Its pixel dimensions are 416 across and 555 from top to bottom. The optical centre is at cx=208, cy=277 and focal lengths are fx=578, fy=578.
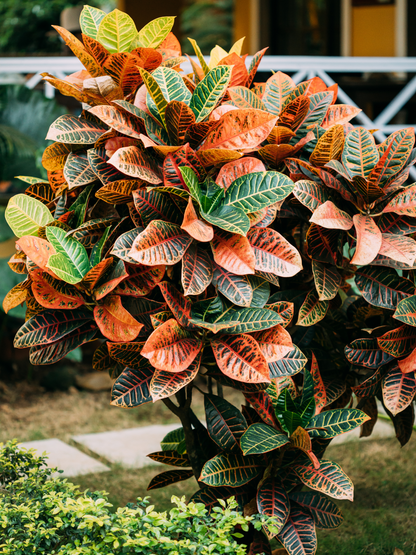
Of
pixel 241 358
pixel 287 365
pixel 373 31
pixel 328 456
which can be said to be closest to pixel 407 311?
pixel 287 365

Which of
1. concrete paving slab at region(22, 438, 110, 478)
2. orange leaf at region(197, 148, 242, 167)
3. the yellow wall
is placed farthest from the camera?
the yellow wall

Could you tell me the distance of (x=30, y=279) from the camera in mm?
1617

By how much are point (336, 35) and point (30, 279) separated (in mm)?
7506

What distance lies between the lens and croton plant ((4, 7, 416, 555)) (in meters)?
1.42

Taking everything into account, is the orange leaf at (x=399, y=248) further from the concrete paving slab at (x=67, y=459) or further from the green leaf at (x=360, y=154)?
the concrete paving slab at (x=67, y=459)

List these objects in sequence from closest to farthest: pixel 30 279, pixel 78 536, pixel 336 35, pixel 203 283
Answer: pixel 203 283 → pixel 78 536 → pixel 30 279 → pixel 336 35

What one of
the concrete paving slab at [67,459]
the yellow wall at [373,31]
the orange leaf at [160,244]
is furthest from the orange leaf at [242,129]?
the yellow wall at [373,31]

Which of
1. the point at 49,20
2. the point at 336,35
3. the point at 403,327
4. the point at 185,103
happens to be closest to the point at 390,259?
the point at 403,327

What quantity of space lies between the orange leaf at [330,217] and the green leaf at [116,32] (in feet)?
2.34

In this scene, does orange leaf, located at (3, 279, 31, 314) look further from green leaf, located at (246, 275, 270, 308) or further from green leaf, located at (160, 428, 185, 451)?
green leaf, located at (160, 428, 185, 451)

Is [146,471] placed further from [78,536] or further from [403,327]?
[403,327]

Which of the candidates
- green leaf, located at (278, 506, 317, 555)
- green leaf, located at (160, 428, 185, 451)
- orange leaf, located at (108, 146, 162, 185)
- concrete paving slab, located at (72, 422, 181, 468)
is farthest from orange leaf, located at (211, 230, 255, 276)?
concrete paving slab, located at (72, 422, 181, 468)

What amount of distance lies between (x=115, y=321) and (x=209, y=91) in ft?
2.11

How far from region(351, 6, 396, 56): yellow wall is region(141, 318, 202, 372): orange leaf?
7.27m
